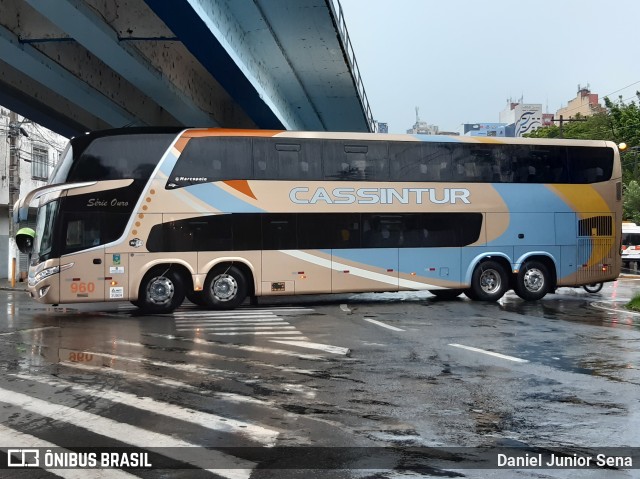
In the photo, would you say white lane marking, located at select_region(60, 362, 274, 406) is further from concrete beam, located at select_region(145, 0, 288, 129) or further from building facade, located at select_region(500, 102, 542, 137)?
building facade, located at select_region(500, 102, 542, 137)

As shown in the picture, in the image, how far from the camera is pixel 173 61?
17406mm

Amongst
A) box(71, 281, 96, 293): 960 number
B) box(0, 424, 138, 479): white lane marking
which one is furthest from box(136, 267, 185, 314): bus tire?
box(0, 424, 138, 479): white lane marking

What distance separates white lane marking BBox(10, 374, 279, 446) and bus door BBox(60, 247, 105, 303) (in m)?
7.93

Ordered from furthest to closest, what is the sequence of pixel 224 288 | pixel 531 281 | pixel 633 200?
pixel 633 200
pixel 531 281
pixel 224 288

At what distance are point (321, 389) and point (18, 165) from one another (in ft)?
89.4

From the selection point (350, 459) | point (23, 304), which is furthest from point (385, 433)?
point (23, 304)

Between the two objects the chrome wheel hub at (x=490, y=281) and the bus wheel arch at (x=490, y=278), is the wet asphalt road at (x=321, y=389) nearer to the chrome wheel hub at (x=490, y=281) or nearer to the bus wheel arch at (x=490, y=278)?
the bus wheel arch at (x=490, y=278)

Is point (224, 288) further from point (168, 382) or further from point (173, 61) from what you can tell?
point (168, 382)

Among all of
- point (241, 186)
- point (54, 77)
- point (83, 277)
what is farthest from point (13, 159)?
point (241, 186)

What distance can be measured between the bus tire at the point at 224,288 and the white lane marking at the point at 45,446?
10933mm

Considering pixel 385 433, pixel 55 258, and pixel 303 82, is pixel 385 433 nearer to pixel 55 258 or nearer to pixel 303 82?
pixel 55 258

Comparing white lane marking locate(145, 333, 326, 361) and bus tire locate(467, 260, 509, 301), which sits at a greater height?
bus tire locate(467, 260, 509, 301)

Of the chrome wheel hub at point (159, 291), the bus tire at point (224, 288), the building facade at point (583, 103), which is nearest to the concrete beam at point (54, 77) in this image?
the chrome wheel hub at point (159, 291)

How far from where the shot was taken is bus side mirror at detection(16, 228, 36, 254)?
627 inches
